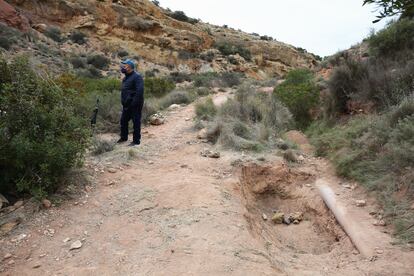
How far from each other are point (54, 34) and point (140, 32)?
6677 mm

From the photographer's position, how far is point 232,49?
34469 mm

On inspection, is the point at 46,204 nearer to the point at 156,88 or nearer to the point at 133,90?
the point at 133,90

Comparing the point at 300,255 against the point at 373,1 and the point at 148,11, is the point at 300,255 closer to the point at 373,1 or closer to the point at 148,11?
the point at 373,1

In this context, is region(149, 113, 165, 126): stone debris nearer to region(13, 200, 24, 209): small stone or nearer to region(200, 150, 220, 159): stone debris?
region(200, 150, 220, 159): stone debris

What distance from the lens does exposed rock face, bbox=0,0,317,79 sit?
83.0ft

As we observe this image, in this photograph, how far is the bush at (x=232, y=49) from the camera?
3403 centimetres

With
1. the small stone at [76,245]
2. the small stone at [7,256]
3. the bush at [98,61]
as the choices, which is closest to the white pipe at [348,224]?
the small stone at [76,245]

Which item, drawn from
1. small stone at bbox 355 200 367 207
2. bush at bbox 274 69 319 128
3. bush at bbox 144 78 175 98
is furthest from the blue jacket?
bush at bbox 144 78 175 98

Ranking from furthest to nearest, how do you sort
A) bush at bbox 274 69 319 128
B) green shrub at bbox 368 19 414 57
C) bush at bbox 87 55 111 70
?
bush at bbox 87 55 111 70 → bush at bbox 274 69 319 128 → green shrub at bbox 368 19 414 57

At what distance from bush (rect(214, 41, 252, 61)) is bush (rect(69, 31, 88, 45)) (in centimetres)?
1244

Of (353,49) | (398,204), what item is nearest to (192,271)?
(398,204)

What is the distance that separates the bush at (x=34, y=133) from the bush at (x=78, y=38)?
2026 cm

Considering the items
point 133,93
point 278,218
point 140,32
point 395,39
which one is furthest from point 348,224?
point 140,32

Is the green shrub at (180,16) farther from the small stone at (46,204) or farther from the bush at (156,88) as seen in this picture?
the small stone at (46,204)
